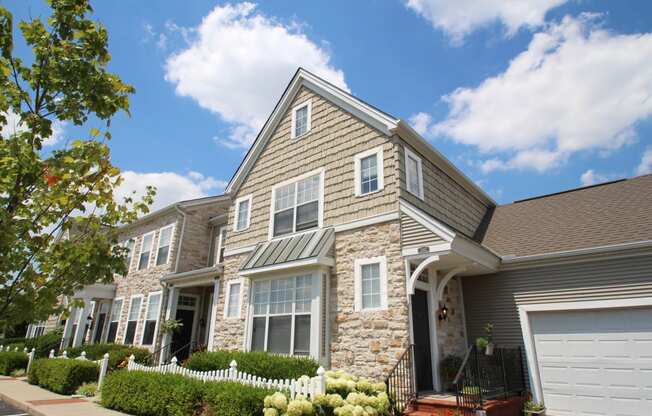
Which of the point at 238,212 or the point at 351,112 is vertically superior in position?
the point at 351,112

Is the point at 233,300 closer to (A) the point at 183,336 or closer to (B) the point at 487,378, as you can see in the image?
(A) the point at 183,336

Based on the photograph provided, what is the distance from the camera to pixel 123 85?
4598mm

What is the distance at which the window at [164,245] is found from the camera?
59.5 feet

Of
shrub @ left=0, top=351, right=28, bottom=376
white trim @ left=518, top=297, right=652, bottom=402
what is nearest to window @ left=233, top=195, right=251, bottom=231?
white trim @ left=518, top=297, right=652, bottom=402

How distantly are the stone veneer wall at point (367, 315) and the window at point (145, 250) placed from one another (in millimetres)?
12603

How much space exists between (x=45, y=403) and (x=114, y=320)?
32.8 feet

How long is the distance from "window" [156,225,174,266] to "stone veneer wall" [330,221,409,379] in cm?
1075

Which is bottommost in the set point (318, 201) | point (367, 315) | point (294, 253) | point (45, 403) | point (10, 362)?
point (45, 403)

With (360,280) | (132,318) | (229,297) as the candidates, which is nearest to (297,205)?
(360,280)

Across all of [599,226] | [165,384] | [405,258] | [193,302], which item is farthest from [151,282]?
[599,226]

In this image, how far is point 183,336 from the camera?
17266mm

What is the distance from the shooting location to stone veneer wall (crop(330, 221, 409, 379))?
28.7ft

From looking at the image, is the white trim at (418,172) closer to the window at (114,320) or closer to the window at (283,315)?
the window at (283,315)

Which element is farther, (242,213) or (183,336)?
(183,336)
